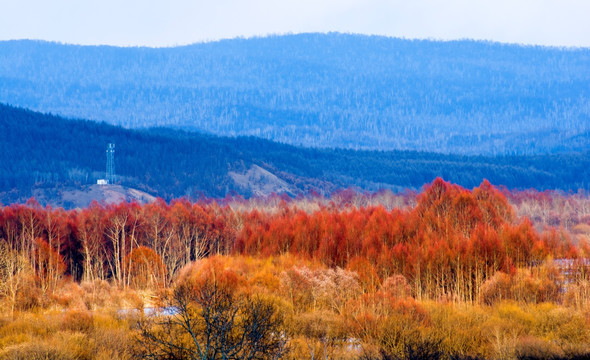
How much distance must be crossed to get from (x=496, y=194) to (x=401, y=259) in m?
21.8

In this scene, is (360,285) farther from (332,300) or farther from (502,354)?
(502,354)

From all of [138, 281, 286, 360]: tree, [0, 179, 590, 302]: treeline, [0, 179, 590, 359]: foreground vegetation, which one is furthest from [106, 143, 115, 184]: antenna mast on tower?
[138, 281, 286, 360]: tree

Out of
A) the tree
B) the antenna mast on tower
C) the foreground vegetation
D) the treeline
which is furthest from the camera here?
the antenna mast on tower

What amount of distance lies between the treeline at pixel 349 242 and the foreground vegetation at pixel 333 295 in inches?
7.5

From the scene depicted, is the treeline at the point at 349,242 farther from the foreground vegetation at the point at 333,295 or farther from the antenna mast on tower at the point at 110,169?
the antenna mast on tower at the point at 110,169

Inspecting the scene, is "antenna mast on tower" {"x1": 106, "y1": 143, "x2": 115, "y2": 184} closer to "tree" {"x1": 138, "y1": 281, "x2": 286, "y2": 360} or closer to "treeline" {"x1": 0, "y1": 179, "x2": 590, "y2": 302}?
"treeline" {"x1": 0, "y1": 179, "x2": 590, "y2": 302}

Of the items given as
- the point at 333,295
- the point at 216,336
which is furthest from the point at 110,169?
the point at 216,336

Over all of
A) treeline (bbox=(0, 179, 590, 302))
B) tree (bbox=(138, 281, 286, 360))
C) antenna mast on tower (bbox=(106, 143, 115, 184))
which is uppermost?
antenna mast on tower (bbox=(106, 143, 115, 184))

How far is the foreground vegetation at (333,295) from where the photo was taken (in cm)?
2769

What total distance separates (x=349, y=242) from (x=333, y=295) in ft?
63.7

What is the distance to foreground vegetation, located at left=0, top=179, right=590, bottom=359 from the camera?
27.7 meters

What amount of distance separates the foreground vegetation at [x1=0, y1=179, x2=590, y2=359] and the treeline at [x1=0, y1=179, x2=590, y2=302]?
0.62 ft

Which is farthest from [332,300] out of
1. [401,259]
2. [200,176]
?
[200,176]

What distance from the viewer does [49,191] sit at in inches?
6265
